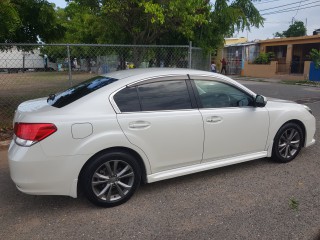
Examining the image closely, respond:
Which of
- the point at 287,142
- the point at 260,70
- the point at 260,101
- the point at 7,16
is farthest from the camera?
the point at 260,70

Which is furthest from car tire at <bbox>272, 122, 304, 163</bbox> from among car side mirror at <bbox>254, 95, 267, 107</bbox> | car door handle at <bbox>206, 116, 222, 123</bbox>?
car door handle at <bbox>206, 116, 222, 123</bbox>

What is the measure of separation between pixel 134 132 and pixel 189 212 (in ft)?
3.54

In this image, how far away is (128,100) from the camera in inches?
146

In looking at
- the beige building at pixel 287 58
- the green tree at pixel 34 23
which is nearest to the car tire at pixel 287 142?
the green tree at pixel 34 23

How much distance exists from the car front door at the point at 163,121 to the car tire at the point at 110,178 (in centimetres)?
24

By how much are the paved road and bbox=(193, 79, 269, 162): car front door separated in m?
0.42

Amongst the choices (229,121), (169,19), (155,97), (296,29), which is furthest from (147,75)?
(296,29)

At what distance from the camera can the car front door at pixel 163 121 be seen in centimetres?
365

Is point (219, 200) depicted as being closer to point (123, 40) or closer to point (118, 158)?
point (118, 158)

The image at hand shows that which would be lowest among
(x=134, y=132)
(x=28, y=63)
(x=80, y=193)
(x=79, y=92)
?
(x=80, y=193)

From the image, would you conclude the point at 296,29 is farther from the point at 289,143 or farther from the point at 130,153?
the point at 130,153

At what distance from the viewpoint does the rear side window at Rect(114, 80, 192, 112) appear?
3.69m

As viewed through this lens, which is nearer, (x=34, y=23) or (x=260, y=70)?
(x=34, y=23)

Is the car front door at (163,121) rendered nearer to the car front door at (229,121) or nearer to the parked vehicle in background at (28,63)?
the car front door at (229,121)
